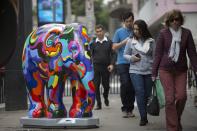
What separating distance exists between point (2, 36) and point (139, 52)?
662 cm

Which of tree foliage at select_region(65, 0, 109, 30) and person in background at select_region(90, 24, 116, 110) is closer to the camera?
person in background at select_region(90, 24, 116, 110)

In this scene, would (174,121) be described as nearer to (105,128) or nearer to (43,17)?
(105,128)

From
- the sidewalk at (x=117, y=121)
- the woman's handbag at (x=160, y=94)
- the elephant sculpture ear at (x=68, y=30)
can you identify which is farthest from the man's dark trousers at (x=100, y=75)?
the woman's handbag at (x=160, y=94)

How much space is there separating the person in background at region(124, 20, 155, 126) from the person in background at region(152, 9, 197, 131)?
3.69 ft

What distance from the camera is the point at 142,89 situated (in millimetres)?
8703

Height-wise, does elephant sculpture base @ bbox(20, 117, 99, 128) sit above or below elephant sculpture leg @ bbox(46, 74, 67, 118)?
below

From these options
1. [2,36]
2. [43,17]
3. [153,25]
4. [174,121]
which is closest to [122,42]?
[174,121]

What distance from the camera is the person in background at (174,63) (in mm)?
7398

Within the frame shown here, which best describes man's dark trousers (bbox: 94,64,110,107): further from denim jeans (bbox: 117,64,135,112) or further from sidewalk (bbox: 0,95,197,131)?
denim jeans (bbox: 117,64,135,112)

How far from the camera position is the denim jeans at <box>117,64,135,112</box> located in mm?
9703

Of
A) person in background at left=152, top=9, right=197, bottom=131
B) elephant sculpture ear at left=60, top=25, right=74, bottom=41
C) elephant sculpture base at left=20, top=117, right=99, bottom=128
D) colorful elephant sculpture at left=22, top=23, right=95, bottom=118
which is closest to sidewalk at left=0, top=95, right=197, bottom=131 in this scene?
elephant sculpture base at left=20, top=117, right=99, bottom=128

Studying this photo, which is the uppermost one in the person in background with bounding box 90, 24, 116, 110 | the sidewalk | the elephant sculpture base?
the person in background with bounding box 90, 24, 116, 110

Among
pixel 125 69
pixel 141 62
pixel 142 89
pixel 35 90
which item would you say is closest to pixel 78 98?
pixel 35 90

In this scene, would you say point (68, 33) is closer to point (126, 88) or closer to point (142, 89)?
point (142, 89)
